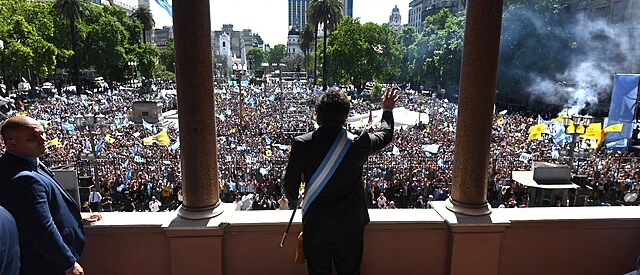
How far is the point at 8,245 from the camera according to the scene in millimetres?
2221

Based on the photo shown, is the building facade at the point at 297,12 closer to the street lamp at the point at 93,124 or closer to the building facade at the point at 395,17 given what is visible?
the building facade at the point at 395,17

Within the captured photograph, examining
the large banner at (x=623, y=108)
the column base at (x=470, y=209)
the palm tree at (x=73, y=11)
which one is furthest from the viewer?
the palm tree at (x=73, y=11)

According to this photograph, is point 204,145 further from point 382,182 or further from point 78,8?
point 78,8

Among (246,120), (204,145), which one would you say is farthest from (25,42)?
(204,145)

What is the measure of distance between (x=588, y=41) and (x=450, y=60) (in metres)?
12.1

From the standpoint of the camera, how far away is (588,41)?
37938 mm

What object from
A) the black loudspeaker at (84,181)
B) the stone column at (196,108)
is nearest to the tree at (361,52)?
the black loudspeaker at (84,181)

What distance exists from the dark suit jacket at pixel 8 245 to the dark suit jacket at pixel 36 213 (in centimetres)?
8

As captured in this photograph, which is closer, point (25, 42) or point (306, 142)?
point (306, 142)

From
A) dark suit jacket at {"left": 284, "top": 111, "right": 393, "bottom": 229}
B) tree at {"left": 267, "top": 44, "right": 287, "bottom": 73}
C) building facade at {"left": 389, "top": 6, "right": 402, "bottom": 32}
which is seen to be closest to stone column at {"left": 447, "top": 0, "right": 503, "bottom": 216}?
dark suit jacket at {"left": 284, "top": 111, "right": 393, "bottom": 229}

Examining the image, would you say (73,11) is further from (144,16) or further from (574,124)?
(574,124)

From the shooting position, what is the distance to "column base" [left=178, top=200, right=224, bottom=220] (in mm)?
3566

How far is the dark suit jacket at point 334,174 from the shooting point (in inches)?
106

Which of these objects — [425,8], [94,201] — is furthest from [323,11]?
[425,8]
